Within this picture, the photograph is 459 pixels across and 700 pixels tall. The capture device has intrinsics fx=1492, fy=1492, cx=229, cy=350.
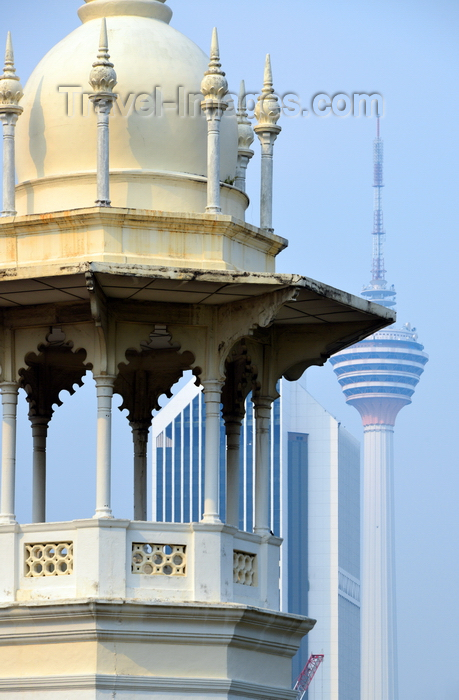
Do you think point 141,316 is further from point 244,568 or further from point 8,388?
point 244,568

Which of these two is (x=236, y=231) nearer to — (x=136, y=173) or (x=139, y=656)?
(x=136, y=173)

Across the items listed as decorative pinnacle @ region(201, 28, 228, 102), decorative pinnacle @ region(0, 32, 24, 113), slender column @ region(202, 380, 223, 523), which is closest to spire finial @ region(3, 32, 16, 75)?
decorative pinnacle @ region(0, 32, 24, 113)

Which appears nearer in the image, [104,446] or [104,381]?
[104,446]

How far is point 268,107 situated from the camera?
2175 cm

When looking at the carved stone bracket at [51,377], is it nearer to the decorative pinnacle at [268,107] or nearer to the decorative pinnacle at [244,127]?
the decorative pinnacle at [244,127]

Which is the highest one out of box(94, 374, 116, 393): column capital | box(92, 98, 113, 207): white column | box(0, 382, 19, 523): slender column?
box(92, 98, 113, 207): white column

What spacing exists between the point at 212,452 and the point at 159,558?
5.08ft

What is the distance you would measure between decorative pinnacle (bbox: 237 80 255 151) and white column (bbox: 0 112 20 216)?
3772 mm

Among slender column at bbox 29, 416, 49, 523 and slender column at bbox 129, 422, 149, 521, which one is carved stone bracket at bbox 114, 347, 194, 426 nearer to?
slender column at bbox 129, 422, 149, 521

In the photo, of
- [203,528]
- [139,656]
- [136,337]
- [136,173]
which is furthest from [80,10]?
[139,656]

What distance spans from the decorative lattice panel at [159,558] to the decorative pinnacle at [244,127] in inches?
260

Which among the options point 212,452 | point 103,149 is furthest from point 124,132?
point 212,452

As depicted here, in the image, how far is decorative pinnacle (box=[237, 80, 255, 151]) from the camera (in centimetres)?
2247

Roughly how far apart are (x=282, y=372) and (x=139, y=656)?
5.23 meters
